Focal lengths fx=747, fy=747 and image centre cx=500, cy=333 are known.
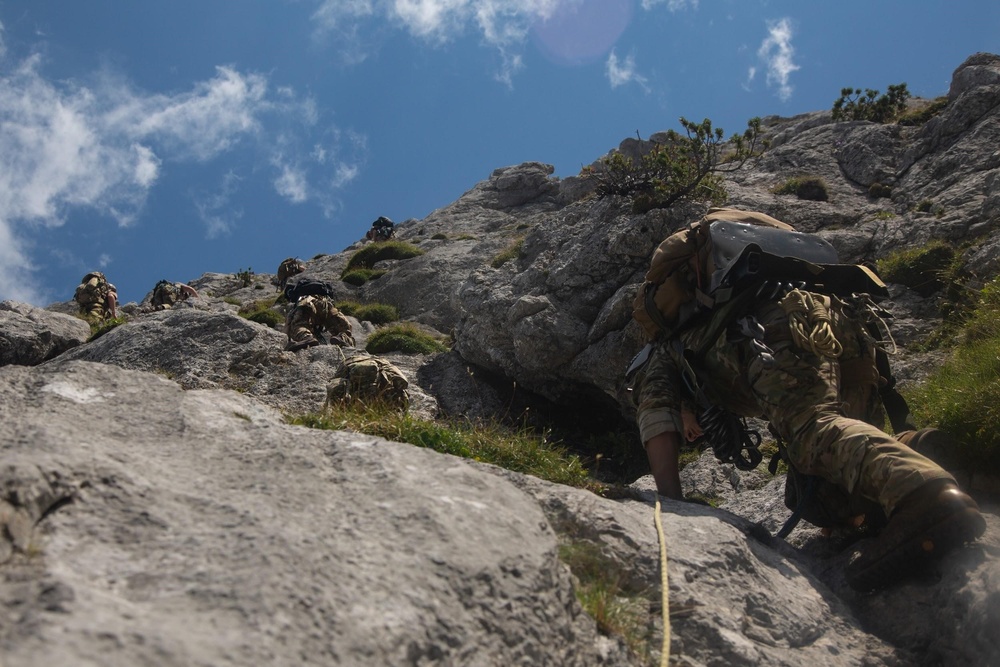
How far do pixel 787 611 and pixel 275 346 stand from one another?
32.2 feet

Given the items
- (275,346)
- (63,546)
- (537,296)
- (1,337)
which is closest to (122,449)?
(63,546)

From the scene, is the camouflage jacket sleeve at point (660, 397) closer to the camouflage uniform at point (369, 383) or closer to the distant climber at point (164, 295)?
the camouflage uniform at point (369, 383)

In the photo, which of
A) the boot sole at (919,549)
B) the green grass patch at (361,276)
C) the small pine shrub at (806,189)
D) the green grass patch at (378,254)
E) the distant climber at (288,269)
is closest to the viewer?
the boot sole at (919,549)

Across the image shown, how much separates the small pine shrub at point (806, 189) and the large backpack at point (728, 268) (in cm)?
1164

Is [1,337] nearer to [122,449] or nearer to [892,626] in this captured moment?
[122,449]

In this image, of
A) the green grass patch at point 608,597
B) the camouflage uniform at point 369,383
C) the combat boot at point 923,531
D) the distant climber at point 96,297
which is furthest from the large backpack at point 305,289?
the combat boot at point 923,531

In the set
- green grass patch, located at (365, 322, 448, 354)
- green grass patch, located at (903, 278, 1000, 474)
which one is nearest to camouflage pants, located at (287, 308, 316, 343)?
green grass patch, located at (365, 322, 448, 354)

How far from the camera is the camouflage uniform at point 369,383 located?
7707mm

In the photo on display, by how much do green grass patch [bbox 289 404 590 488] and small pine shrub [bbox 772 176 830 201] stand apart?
13519mm

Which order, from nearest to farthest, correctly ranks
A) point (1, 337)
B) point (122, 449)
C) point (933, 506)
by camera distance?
point (122, 449)
point (933, 506)
point (1, 337)

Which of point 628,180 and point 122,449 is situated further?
point 628,180

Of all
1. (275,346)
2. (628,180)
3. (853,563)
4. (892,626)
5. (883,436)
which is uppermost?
(628,180)

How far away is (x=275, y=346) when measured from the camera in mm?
12281

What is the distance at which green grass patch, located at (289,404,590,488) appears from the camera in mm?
5781
